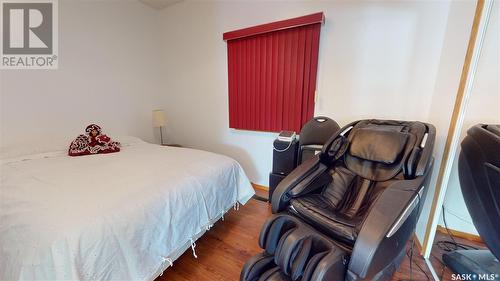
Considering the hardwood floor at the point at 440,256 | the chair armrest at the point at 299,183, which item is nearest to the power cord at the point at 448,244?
the hardwood floor at the point at 440,256

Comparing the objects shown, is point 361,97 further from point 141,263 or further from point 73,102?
point 73,102

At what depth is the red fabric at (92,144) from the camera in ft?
6.77

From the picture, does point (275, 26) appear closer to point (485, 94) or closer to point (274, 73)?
point (274, 73)

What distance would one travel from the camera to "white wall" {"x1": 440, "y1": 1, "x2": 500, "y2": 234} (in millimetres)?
1149

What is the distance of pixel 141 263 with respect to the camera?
1.07 meters

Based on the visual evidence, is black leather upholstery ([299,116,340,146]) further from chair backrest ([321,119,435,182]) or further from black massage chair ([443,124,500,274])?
black massage chair ([443,124,500,274])

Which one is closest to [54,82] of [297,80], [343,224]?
[297,80]

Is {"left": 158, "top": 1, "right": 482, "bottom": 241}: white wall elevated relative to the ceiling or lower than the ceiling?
lower

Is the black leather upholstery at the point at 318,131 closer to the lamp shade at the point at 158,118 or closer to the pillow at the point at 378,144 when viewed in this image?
the pillow at the point at 378,144

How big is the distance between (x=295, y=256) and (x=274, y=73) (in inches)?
75.0

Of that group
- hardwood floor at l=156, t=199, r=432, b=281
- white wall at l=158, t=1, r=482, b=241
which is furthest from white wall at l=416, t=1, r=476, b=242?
hardwood floor at l=156, t=199, r=432, b=281

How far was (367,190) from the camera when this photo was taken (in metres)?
1.40

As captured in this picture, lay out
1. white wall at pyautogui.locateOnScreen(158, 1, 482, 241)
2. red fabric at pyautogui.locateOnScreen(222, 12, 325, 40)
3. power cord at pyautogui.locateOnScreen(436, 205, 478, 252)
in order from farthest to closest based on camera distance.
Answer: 1. red fabric at pyautogui.locateOnScreen(222, 12, 325, 40)
2. white wall at pyautogui.locateOnScreen(158, 1, 482, 241)
3. power cord at pyautogui.locateOnScreen(436, 205, 478, 252)

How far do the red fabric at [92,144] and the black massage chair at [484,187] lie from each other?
→ 110 inches
